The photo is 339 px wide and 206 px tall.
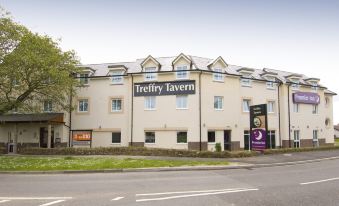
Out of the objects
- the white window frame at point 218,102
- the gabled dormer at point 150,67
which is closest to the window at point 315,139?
the white window frame at point 218,102

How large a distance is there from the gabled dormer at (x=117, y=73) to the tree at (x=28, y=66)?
20.1ft

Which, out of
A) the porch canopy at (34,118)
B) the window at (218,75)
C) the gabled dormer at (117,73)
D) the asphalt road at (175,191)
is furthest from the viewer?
the gabled dormer at (117,73)

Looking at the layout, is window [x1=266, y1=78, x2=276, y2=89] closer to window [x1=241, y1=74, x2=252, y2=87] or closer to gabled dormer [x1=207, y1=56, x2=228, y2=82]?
window [x1=241, y1=74, x2=252, y2=87]

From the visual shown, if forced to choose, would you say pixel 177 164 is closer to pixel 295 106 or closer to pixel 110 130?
pixel 110 130

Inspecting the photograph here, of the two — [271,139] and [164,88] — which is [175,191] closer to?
[164,88]

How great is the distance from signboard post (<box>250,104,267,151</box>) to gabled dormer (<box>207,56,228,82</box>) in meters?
7.48

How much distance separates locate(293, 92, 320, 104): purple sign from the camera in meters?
38.5

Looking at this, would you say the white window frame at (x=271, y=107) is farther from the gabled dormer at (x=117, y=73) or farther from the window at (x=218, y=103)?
the gabled dormer at (x=117, y=73)

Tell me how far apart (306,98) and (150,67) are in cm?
2138

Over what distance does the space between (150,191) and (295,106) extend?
107 ft

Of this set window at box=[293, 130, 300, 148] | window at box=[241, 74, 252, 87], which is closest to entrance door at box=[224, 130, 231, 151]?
window at box=[241, 74, 252, 87]

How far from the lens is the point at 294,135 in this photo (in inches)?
1506

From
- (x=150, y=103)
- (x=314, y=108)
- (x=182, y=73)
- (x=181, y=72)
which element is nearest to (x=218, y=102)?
(x=182, y=73)

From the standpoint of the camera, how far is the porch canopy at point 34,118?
31.5 m
